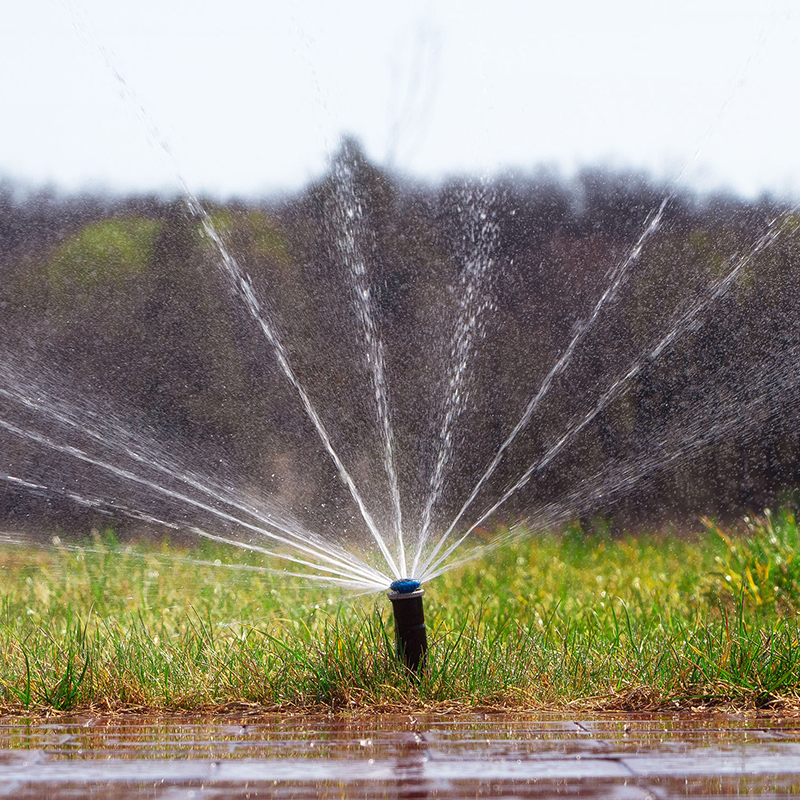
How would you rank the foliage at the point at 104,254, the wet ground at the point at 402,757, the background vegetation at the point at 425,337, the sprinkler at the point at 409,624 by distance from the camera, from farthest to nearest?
the foliage at the point at 104,254 → the background vegetation at the point at 425,337 → the sprinkler at the point at 409,624 → the wet ground at the point at 402,757

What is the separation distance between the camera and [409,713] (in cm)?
377

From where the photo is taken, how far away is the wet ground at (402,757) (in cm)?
270

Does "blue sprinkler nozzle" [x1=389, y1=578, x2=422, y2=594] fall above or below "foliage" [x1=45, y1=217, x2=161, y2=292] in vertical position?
below

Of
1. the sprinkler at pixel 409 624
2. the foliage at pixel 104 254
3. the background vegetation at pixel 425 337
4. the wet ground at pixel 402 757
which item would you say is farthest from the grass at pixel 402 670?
the foliage at pixel 104 254

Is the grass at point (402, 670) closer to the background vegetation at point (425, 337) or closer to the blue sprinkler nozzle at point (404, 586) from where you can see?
the blue sprinkler nozzle at point (404, 586)

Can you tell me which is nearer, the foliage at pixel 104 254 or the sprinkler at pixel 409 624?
the sprinkler at pixel 409 624

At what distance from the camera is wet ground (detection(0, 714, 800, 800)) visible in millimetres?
2701

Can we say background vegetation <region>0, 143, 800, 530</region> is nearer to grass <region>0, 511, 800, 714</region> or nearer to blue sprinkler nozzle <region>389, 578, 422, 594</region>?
grass <region>0, 511, 800, 714</region>

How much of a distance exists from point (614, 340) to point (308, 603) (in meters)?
7.93

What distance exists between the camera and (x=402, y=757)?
308 centimetres

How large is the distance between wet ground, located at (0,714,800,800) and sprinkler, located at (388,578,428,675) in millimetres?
229

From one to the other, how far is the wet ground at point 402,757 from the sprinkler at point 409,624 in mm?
229

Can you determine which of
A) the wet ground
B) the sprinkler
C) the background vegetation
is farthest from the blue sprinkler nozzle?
the background vegetation

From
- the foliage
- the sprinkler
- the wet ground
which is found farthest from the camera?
the foliage
